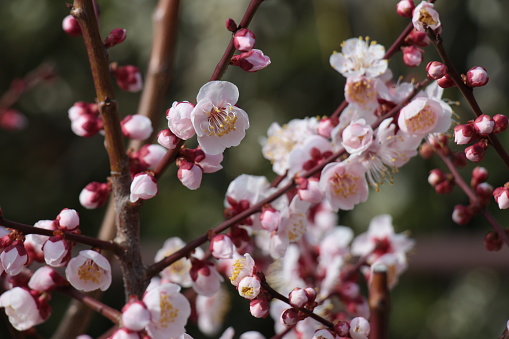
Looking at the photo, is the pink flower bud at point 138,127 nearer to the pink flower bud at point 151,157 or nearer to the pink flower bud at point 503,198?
the pink flower bud at point 151,157

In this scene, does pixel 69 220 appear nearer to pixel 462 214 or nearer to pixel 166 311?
pixel 166 311

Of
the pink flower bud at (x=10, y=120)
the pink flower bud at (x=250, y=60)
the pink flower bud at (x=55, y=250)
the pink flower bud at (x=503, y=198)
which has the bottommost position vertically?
the pink flower bud at (x=10, y=120)

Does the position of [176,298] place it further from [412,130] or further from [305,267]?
[305,267]

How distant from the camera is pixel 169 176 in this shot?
2471 mm

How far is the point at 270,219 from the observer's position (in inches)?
20.6

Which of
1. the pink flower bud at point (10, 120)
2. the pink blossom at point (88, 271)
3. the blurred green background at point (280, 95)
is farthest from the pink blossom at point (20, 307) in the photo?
the blurred green background at point (280, 95)

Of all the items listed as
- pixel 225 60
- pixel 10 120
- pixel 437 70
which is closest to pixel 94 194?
pixel 225 60

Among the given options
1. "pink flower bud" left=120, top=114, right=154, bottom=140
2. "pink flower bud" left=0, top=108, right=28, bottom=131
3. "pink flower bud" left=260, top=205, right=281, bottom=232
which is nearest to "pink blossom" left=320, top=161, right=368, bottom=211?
"pink flower bud" left=260, top=205, right=281, bottom=232

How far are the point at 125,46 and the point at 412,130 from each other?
2.21m

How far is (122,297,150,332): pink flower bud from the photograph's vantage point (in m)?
0.41

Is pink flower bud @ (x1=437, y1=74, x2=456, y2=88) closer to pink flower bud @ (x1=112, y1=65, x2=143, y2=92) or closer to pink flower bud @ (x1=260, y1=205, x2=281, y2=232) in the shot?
pink flower bud @ (x1=260, y1=205, x2=281, y2=232)

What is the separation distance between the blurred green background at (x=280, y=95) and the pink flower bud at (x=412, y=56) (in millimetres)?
1517

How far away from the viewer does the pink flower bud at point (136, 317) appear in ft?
1.33

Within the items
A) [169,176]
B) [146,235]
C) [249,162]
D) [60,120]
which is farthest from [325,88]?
[60,120]
